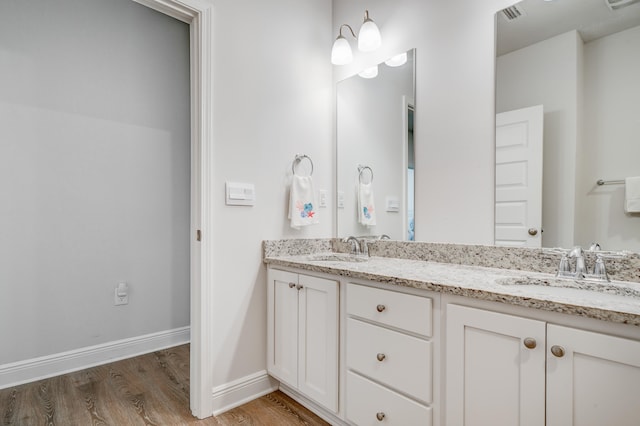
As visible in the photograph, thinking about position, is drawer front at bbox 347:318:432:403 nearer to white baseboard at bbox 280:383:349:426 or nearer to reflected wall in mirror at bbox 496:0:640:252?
white baseboard at bbox 280:383:349:426

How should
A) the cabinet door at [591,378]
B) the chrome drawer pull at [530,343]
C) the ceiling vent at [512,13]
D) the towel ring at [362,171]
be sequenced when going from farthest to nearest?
the towel ring at [362,171] < the ceiling vent at [512,13] < the chrome drawer pull at [530,343] < the cabinet door at [591,378]

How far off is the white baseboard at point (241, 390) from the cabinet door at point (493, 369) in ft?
3.75

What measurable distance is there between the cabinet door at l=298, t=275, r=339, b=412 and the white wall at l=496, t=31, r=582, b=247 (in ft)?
3.21

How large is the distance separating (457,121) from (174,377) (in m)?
2.30

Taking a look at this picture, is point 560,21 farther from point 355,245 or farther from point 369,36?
point 355,245

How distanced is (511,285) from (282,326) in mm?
1155

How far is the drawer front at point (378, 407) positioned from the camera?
4.09ft

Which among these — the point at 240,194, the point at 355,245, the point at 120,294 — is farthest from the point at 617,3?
the point at 120,294

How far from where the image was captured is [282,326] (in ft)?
6.13

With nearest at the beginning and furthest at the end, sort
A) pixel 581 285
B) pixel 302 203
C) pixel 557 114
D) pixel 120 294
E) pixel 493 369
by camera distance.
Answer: pixel 493 369, pixel 581 285, pixel 557 114, pixel 302 203, pixel 120 294

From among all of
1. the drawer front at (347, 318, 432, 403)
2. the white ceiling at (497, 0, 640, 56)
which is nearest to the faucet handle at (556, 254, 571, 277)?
the drawer front at (347, 318, 432, 403)

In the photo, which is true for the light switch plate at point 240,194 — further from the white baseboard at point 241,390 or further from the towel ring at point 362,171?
the white baseboard at point 241,390

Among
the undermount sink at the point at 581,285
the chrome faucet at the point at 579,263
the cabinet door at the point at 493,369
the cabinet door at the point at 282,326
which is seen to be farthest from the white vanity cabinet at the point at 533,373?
the cabinet door at the point at 282,326

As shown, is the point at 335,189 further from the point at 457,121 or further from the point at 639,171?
the point at 639,171
